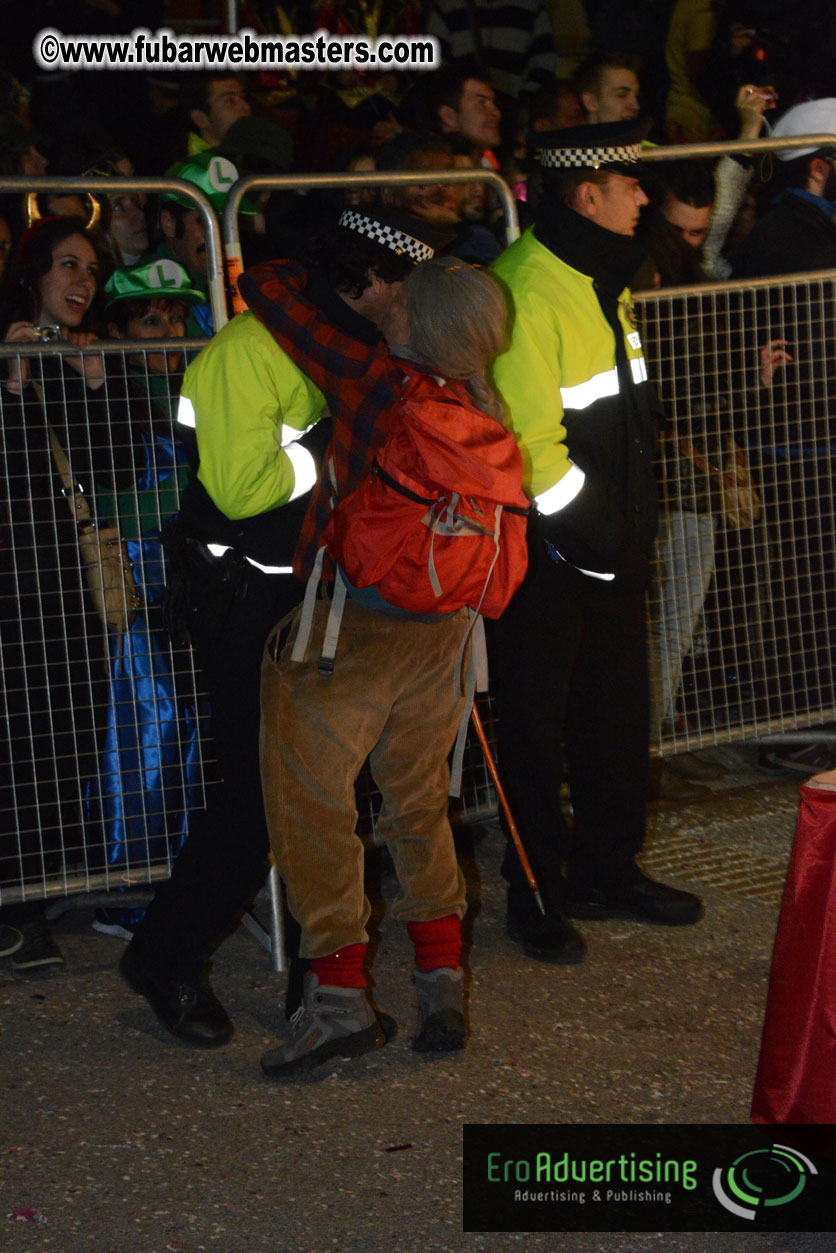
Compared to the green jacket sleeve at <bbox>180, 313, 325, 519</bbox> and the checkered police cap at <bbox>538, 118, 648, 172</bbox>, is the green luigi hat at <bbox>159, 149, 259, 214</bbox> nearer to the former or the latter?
the checkered police cap at <bbox>538, 118, 648, 172</bbox>

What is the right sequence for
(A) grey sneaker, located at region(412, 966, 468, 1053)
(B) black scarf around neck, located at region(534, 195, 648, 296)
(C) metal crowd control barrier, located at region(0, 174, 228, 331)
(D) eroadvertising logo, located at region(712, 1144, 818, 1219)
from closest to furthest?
(D) eroadvertising logo, located at region(712, 1144, 818, 1219)
(A) grey sneaker, located at region(412, 966, 468, 1053)
(C) metal crowd control barrier, located at region(0, 174, 228, 331)
(B) black scarf around neck, located at region(534, 195, 648, 296)

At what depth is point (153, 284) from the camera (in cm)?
496

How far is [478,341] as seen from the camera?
347cm

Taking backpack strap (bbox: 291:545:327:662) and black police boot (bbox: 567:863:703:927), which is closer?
backpack strap (bbox: 291:545:327:662)

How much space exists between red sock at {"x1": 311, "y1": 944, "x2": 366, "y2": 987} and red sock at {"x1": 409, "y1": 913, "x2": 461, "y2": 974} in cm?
22

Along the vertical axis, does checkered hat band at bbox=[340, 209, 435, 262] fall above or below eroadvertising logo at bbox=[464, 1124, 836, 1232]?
above

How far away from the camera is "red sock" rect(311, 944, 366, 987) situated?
12.4 feet

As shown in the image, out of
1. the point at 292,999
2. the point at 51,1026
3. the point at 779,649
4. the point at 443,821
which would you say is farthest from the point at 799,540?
the point at 51,1026

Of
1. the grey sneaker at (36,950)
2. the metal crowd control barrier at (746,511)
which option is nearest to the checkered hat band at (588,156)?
the metal crowd control barrier at (746,511)

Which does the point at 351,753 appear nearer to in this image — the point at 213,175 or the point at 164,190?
the point at 164,190

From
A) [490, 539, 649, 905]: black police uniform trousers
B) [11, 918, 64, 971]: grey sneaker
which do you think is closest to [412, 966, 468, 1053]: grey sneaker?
[490, 539, 649, 905]: black police uniform trousers

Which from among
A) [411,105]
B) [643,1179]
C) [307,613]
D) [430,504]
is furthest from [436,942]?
[411,105]

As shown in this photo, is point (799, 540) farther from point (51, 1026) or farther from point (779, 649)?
point (51, 1026)

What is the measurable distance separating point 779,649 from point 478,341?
109 inches
